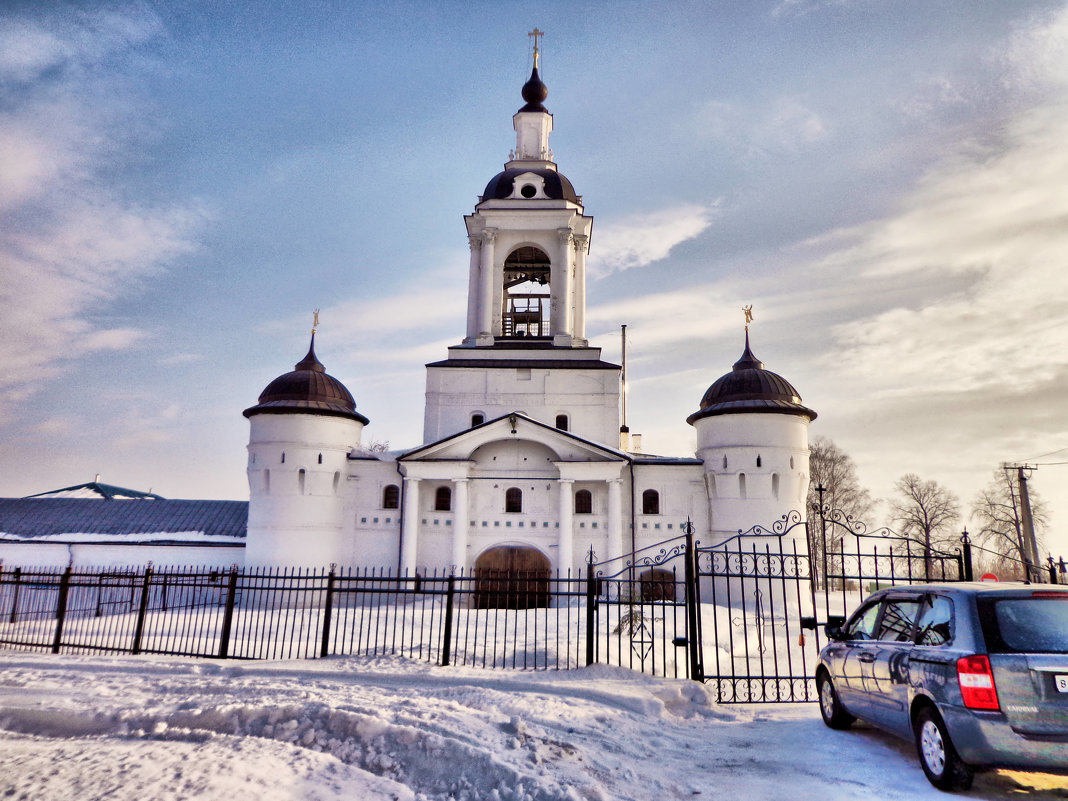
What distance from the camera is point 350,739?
6.63m

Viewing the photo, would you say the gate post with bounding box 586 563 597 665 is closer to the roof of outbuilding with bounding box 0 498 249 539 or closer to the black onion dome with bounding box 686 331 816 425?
the black onion dome with bounding box 686 331 816 425

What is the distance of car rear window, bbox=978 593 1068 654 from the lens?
17.7 feet

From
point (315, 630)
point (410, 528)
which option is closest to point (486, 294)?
point (410, 528)

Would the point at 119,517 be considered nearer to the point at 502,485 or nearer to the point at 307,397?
the point at 307,397

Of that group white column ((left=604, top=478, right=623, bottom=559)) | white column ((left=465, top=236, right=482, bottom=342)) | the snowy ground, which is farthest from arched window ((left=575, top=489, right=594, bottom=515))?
the snowy ground

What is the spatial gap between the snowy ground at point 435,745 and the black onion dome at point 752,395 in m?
16.9

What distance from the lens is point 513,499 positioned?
85.6ft

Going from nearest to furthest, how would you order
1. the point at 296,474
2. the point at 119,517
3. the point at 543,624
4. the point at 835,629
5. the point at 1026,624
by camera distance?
the point at 1026,624 → the point at 835,629 → the point at 543,624 → the point at 296,474 → the point at 119,517

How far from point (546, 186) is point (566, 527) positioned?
54.2 feet

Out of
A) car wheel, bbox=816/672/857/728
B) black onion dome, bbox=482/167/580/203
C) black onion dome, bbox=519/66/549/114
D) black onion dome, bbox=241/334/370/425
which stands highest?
black onion dome, bbox=519/66/549/114

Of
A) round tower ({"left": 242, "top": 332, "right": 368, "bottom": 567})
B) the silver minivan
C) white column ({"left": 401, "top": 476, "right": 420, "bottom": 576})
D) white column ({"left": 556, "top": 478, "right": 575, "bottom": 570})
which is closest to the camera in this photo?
the silver minivan

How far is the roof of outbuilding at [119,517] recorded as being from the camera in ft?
92.7

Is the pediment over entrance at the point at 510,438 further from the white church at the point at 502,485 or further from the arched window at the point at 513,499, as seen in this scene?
the arched window at the point at 513,499

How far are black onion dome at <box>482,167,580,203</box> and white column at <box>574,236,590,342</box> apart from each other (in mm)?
2057
